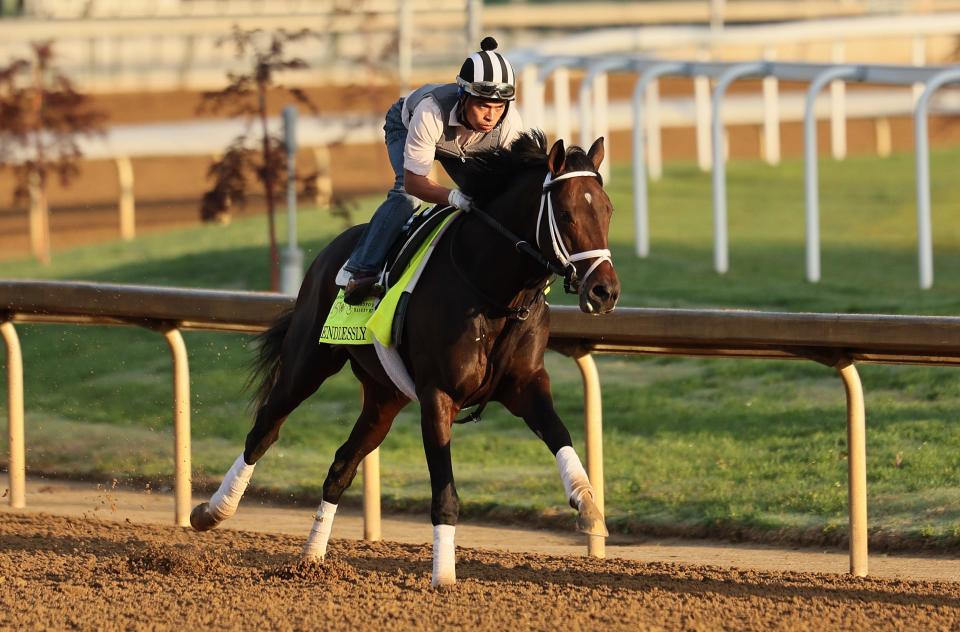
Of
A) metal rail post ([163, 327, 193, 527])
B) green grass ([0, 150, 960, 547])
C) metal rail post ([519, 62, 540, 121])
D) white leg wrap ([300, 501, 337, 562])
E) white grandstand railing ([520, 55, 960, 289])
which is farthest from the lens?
metal rail post ([519, 62, 540, 121])

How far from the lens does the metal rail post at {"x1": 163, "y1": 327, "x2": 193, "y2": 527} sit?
739 cm

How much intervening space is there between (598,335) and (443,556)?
131cm

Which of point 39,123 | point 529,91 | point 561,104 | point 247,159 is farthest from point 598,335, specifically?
point 39,123

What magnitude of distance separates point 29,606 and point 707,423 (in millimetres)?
4389

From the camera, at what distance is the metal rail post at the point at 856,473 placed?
19.1ft

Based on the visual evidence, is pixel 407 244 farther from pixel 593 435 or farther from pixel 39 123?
pixel 39 123

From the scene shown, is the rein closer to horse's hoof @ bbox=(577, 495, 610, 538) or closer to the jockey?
the jockey

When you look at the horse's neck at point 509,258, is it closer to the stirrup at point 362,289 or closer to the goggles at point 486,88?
the goggles at point 486,88

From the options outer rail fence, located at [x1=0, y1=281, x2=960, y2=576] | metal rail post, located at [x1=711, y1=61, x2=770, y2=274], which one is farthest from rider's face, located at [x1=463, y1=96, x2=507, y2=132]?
metal rail post, located at [x1=711, y1=61, x2=770, y2=274]

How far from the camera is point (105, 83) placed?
3020 centimetres

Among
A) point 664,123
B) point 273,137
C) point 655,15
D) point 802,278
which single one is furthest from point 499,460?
point 655,15

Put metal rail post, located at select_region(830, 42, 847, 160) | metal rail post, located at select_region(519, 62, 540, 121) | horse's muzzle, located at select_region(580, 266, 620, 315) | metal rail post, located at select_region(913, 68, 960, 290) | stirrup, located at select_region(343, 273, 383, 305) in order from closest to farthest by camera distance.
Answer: horse's muzzle, located at select_region(580, 266, 620, 315), stirrup, located at select_region(343, 273, 383, 305), metal rail post, located at select_region(913, 68, 960, 290), metal rail post, located at select_region(519, 62, 540, 121), metal rail post, located at select_region(830, 42, 847, 160)

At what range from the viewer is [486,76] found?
221 inches

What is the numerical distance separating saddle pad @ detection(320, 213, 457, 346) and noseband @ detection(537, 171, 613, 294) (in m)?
0.57
